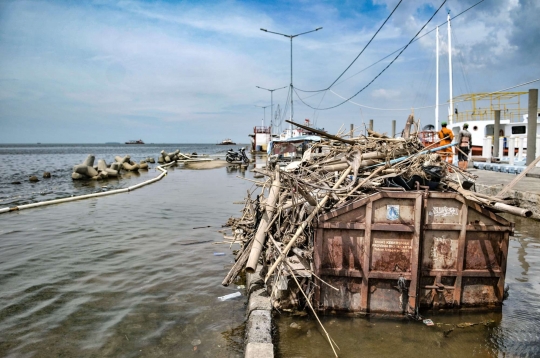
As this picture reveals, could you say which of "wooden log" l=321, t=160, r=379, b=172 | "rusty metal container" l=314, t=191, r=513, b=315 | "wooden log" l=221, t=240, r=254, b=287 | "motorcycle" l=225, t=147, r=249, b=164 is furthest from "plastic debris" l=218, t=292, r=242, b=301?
"motorcycle" l=225, t=147, r=249, b=164

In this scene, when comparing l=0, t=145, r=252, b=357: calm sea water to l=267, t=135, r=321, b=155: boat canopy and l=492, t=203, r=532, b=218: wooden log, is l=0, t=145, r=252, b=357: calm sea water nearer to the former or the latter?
l=492, t=203, r=532, b=218: wooden log

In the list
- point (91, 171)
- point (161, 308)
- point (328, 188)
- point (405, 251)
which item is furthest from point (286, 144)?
point (405, 251)

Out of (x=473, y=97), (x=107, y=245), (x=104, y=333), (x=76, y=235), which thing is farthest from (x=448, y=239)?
(x=473, y=97)

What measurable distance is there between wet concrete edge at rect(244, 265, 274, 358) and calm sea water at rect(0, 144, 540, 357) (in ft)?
0.84

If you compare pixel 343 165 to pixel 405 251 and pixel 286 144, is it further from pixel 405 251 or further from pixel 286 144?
pixel 286 144

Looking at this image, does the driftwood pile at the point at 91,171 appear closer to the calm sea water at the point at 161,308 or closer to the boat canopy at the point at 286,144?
the boat canopy at the point at 286,144

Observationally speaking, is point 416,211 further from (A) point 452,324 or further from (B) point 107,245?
(B) point 107,245

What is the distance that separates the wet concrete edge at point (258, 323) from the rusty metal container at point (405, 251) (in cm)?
76

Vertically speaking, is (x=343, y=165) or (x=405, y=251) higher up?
(x=343, y=165)

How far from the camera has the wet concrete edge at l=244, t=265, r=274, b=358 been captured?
153 inches

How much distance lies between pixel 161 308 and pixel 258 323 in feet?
6.55

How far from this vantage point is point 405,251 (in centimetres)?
486

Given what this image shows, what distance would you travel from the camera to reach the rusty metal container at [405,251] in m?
4.80

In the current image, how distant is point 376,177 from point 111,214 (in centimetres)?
1055
